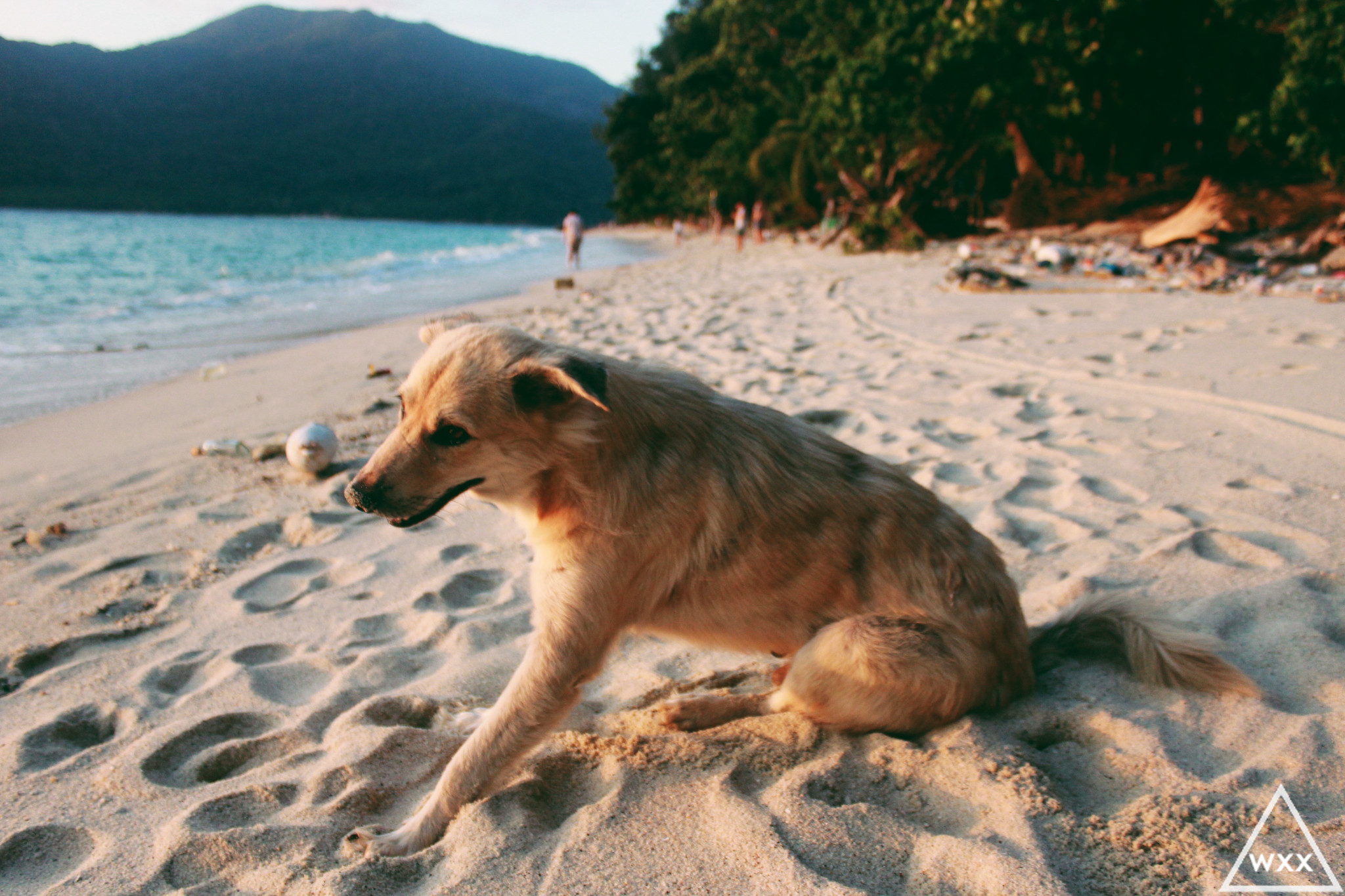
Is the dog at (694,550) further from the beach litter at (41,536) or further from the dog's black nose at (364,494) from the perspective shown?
the beach litter at (41,536)

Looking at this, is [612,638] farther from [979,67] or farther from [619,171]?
[619,171]

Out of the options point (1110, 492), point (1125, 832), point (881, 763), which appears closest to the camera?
point (1125, 832)

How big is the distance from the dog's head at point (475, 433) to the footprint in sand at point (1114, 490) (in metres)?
3.27

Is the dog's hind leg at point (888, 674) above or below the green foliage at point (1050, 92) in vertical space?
below

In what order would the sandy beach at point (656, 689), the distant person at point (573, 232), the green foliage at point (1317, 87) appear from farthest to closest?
the distant person at point (573, 232) < the green foliage at point (1317, 87) < the sandy beach at point (656, 689)

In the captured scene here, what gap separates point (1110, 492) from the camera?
4.24 m

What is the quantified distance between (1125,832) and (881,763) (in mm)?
674

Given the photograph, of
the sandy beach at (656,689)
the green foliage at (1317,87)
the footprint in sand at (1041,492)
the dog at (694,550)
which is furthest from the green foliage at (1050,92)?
the dog at (694,550)

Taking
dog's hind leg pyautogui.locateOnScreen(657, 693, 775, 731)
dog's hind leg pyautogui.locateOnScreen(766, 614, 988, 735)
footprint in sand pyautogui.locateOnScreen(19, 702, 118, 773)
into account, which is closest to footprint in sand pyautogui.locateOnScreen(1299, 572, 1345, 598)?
dog's hind leg pyautogui.locateOnScreen(766, 614, 988, 735)

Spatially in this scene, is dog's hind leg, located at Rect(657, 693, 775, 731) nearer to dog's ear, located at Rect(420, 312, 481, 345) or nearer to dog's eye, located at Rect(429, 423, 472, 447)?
dog's eye, located at Rect(429, 423, 472, 447)

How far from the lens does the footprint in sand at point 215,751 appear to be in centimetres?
252

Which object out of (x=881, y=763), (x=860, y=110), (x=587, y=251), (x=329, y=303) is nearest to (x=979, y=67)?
(x=860, y=110)

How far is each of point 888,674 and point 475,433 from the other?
4.97ft

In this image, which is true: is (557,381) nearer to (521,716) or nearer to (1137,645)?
(521,716)
